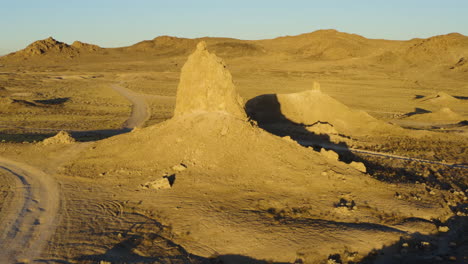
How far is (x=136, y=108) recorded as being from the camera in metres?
35.4

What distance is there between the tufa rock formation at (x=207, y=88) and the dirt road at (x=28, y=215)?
6027mm

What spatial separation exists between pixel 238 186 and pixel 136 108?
84.5 ft

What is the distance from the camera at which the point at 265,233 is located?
30.5 feet

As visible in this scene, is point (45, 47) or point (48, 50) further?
point (45, 47)

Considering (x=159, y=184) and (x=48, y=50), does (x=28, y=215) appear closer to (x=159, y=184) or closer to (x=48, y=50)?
(x=159, y=184)

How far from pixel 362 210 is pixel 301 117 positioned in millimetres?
14269

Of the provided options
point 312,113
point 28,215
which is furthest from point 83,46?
point 28,215

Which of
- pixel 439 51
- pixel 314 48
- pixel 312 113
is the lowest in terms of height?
pixel 312 113

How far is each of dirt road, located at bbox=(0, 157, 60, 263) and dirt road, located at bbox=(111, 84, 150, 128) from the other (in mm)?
14305

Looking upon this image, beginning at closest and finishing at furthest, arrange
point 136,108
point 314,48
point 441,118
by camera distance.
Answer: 1. point 441,118
2. point 136,108
3. point 314,48

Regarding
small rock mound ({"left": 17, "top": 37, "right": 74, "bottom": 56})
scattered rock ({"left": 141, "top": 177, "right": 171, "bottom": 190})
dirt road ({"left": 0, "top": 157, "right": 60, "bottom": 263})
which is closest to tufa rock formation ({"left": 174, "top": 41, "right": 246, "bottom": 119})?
scattered rock ({"left": 141, "top": 177, "right": 171, "bottom": 190})

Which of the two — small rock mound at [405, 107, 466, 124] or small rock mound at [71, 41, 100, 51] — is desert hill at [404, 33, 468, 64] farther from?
small rock mound at [71, 41, 100, 51]

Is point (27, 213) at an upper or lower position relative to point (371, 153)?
lower

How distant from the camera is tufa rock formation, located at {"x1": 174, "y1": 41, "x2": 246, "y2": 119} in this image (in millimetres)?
14570
